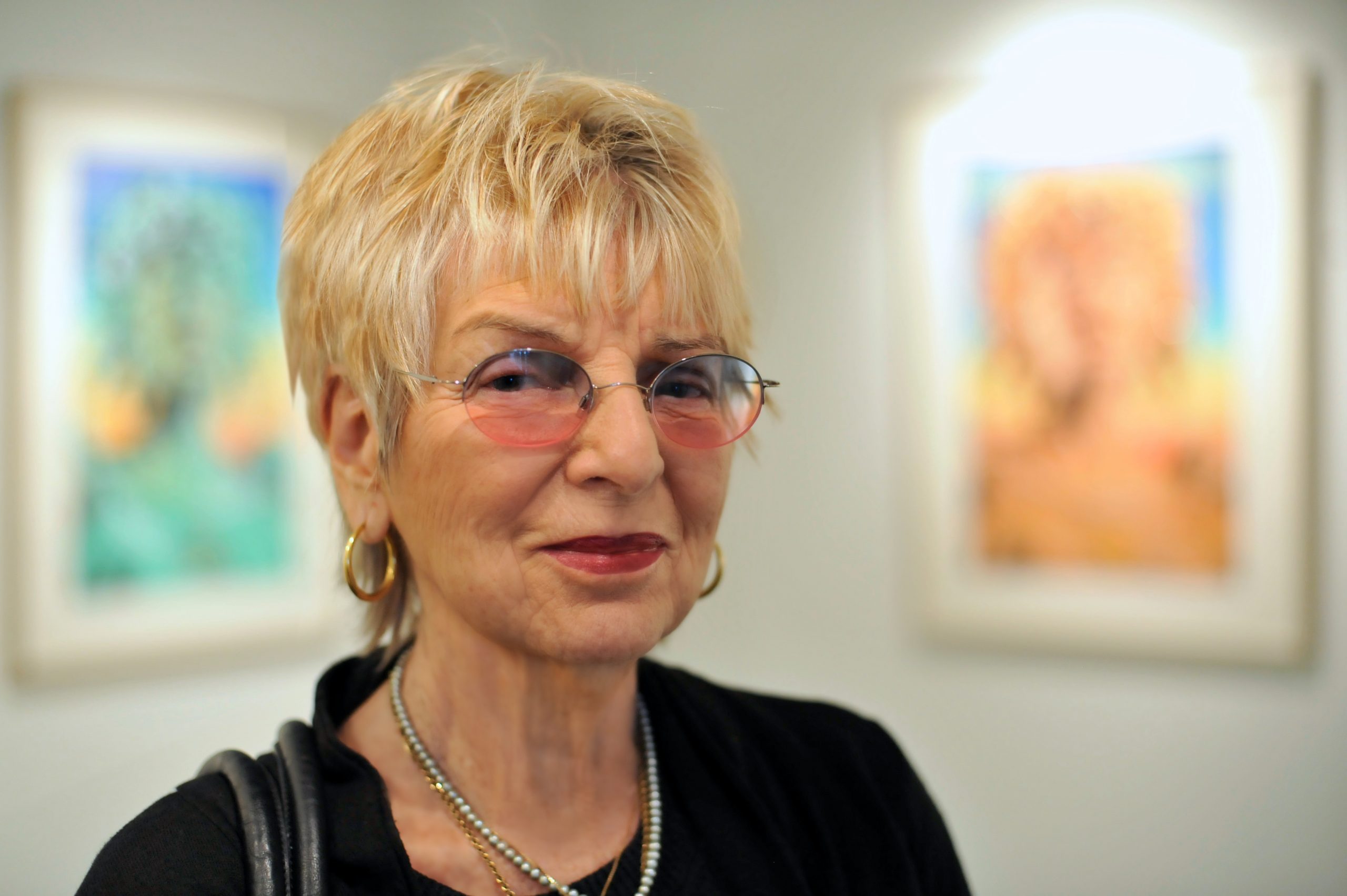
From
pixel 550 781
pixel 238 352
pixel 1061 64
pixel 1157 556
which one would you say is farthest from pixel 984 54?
pixel 550 781

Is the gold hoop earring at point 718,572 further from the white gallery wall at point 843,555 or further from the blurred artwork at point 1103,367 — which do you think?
the blurred artwork at point 1103,367

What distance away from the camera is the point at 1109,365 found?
230 centimetres

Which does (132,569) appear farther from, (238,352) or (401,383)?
(401,383)

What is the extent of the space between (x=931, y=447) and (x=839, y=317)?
39 centimetres

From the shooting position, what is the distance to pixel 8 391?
2129 mm

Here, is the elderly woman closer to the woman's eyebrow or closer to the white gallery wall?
the woman's eyebrow

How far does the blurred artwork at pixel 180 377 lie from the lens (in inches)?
88.6

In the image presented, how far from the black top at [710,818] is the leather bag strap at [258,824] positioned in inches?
0.6

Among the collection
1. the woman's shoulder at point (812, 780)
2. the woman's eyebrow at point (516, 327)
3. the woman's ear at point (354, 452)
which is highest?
the woman's eyebrow at point (516, 327)

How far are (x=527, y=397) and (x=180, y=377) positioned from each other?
1712mm

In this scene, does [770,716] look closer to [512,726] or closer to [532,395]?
[512,726]

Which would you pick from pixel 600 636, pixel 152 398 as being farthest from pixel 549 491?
pixel 152 398

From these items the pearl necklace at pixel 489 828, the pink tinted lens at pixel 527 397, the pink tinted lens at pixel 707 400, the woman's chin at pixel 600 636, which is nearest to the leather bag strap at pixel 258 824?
the pearl necklace at pixel 489 828

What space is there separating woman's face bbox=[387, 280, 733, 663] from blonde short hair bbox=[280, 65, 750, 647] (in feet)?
0.08
